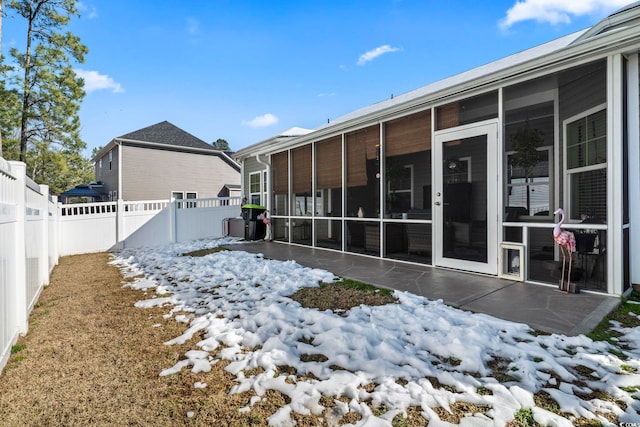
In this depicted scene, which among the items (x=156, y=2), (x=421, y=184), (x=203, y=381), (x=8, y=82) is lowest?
(x=203, y=381)

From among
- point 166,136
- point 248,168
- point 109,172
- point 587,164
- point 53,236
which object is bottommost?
point 53,236

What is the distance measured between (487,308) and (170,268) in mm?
5056

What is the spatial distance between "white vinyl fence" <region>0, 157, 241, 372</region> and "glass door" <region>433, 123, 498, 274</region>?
4.90 metres

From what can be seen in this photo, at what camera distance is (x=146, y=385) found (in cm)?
194

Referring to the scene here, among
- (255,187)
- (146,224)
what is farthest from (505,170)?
(146,224)

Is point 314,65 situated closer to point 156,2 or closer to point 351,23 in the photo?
point 351,23

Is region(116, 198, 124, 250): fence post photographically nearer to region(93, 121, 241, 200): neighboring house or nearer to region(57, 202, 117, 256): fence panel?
region(57, 202, 117, 256): fence panel

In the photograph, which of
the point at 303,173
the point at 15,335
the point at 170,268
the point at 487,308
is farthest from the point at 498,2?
the point at 15,335

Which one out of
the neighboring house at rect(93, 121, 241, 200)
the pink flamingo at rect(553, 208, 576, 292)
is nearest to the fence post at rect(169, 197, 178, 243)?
the neighboring house at rect(93, 121, 241, 200)

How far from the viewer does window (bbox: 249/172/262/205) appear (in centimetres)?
1034

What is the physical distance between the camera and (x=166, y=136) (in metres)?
17.5

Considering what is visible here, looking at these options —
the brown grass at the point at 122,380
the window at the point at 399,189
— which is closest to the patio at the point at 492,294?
the brown grass at the point at 122,380

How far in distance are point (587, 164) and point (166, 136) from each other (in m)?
18.5

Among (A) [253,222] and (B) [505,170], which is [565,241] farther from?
(A) [253,222]
